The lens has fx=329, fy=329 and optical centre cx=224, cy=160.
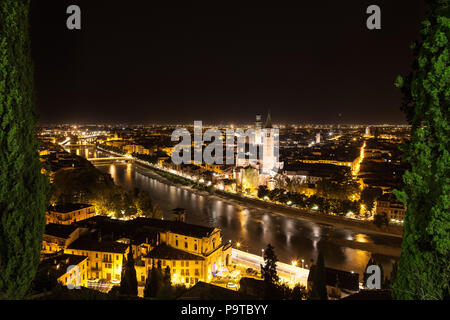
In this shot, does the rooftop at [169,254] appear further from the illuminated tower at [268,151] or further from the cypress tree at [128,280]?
the illuminated tower at [268,151]

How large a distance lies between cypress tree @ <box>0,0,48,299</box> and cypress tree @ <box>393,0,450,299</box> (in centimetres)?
206

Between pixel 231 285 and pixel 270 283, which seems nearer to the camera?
pixel 270 283

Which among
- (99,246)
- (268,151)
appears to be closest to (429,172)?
(99,246)

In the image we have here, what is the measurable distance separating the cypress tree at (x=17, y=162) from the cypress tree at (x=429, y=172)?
2.06 metres

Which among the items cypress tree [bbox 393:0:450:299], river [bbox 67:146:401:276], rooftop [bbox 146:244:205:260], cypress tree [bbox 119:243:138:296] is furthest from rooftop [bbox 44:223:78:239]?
cypress tree [bbox 393:0:450:299]

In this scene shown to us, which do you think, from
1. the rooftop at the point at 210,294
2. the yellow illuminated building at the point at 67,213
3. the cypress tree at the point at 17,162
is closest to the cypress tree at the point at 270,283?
the rooftop at the point at 210,294

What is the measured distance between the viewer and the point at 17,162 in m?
1.79

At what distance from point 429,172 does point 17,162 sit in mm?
Result: 2194

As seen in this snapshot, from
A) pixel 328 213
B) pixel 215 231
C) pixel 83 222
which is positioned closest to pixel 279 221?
pixel 328 213

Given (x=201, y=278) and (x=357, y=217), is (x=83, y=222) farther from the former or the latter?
(x=357, y=217)

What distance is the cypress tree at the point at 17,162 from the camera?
1.76 metres

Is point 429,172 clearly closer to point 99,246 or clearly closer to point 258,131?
point 99,246

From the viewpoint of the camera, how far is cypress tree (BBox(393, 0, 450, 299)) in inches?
63.9

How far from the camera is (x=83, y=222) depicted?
9.51 metres
